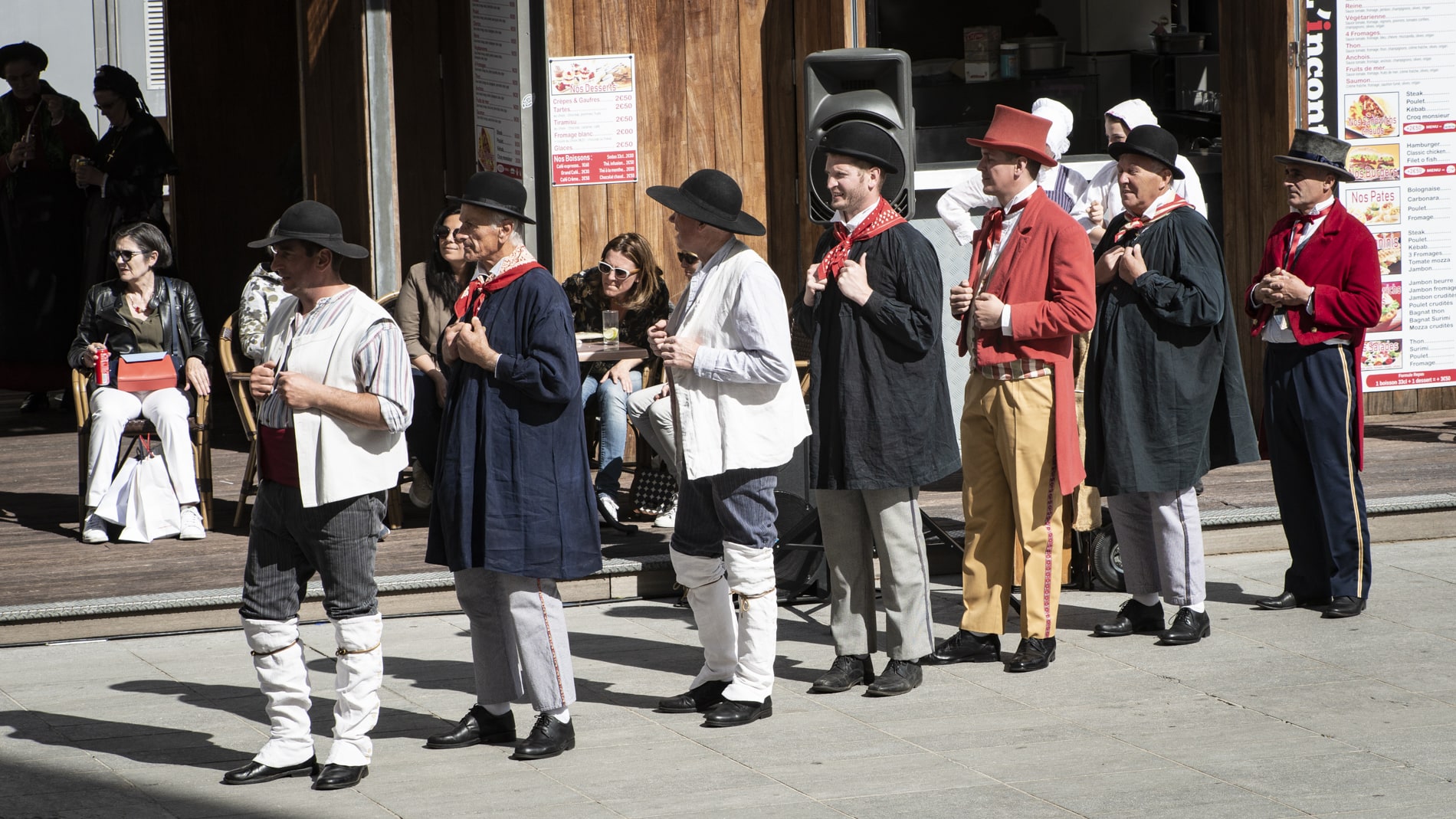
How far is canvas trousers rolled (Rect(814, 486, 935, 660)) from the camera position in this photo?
572 cm

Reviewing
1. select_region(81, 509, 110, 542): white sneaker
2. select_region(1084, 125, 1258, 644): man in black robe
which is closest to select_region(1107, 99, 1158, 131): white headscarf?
select_region(1084, 125, 1258, 644): man in black robe

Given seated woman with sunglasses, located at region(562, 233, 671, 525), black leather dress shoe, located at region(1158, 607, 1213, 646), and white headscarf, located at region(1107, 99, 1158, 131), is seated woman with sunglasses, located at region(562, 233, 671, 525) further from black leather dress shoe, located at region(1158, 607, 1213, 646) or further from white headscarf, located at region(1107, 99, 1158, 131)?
black leather dress shoe, located at region(1158, 607, 1213, 646)

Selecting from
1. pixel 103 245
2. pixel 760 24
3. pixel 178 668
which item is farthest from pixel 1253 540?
pixel 103 245

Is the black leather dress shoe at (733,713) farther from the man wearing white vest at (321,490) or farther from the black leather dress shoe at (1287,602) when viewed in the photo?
the black leather dress shoe at (1287,602)

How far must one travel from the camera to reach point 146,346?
26.9ft

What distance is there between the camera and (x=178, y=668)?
6195mm

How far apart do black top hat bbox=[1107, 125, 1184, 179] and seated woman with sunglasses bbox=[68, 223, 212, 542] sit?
4.31m

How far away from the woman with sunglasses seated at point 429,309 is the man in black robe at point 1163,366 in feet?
9.52

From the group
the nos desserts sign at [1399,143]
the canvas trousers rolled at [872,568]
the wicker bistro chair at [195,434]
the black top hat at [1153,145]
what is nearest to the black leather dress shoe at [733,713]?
the canvas trousers rolled at [872,568]

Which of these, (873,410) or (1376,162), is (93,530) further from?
(1376,162)

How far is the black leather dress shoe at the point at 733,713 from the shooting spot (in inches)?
213

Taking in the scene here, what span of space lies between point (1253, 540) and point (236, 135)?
7236 millimetres

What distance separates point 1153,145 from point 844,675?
84.5 inches

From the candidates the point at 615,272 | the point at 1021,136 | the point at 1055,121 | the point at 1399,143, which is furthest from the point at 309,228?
the point at 1399,143
